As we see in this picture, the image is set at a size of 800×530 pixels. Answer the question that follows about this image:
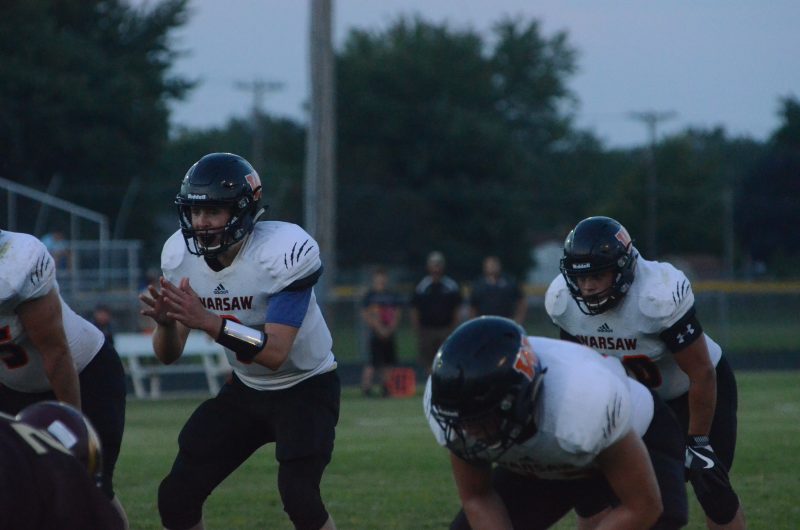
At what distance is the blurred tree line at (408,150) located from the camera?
30531 millimetres

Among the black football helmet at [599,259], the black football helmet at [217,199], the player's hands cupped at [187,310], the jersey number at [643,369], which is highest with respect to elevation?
the black football helmet at [217,199]

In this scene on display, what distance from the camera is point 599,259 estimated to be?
16.6 ft

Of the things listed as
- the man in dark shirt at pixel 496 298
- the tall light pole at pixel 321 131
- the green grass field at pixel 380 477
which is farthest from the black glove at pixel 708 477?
the tall light pole at pixel 321 131

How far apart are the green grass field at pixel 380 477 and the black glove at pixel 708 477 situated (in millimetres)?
1209

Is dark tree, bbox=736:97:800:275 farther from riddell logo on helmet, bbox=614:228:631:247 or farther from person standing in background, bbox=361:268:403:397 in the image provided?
riddell logo on helmet, bbox=614:228:631:247

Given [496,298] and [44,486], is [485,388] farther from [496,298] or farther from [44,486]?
[496,298]

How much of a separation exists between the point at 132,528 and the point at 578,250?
3045 millimetres

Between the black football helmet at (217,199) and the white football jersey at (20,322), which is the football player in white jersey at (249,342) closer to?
the black football helmet at (217,199)

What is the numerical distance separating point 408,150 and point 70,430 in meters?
39.6

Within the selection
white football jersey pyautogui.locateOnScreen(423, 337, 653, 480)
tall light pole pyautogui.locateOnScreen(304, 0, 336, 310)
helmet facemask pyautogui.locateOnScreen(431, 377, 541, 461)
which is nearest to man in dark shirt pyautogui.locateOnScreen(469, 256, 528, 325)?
tall light pole pyautogui.locateOnScreen(304, 0, 336, 310)

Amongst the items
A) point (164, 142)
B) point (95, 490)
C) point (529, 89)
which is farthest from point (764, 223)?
point (95, 490)

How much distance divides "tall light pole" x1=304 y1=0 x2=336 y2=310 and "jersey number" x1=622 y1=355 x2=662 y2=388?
12.2m

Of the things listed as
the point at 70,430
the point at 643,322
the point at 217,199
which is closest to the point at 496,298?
the point at 643,322

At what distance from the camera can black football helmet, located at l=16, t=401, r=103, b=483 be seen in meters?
2.84
